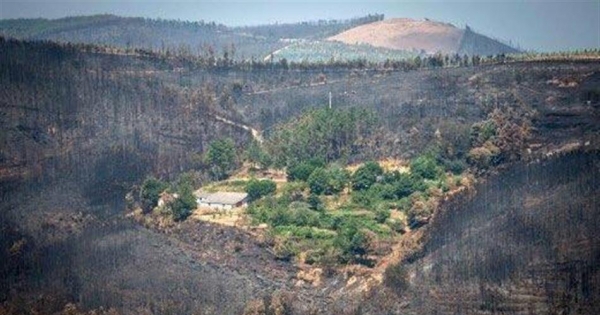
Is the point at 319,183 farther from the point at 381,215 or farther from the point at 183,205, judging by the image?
the point at 183,205

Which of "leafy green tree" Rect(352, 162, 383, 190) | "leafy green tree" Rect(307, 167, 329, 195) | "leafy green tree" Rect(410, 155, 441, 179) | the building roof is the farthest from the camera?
"leafy green tree" Rect(410, 155, 441, 179)

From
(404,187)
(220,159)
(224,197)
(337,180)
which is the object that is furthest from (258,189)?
(404,187)

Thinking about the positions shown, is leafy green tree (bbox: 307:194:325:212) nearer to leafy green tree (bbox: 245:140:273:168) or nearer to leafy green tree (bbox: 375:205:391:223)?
leafy green tree (bbox: 375:205:391:223)

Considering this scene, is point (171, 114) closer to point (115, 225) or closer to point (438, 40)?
point (115, 225)

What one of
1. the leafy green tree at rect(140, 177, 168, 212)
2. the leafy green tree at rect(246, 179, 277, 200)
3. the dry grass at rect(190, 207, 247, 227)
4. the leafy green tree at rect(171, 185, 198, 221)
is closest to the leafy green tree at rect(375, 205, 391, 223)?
the dry grass at rect(190, 207, 247, 227)

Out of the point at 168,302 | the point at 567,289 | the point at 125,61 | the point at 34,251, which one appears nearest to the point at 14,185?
the point at 34,251

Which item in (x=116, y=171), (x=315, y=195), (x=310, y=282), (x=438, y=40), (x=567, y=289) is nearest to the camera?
(x=567, y=289)

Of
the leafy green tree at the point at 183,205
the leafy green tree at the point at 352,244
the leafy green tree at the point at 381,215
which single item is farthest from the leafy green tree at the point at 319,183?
the leafy green tree at the point at 352,244
